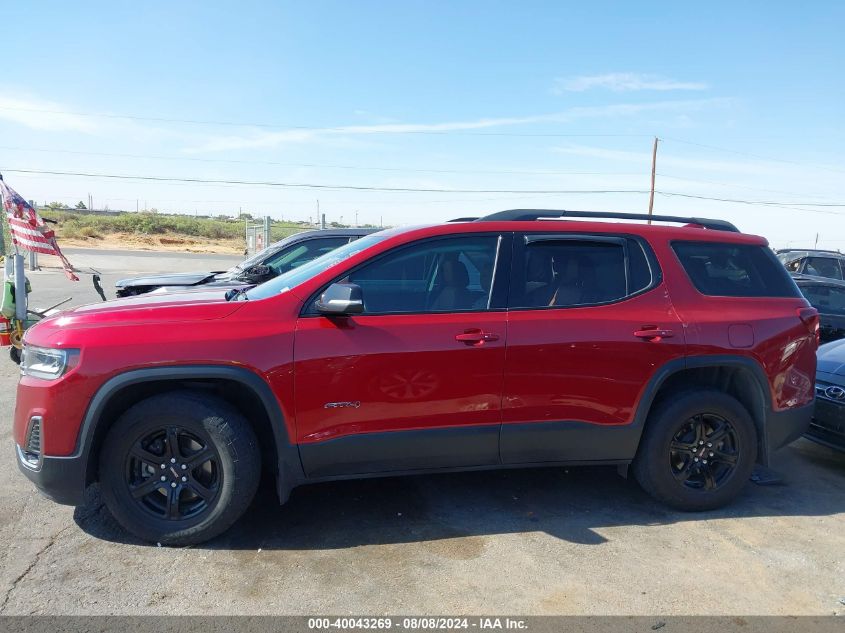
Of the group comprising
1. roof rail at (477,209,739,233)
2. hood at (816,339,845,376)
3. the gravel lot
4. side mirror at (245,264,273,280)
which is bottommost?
the gravel lot

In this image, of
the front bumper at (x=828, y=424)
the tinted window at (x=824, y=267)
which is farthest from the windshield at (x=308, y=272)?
the tinted window at (x=824, y=267)

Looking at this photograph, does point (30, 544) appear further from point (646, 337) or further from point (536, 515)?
point (646, 337)

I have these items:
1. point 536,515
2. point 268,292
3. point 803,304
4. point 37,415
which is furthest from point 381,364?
point 803,304

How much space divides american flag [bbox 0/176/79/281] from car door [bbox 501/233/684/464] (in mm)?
7492

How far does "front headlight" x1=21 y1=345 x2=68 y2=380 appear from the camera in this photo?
3486 mm

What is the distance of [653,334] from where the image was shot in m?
4.10

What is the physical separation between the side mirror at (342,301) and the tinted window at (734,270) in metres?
2.22

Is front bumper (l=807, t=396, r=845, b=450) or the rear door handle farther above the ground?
the rear door handle

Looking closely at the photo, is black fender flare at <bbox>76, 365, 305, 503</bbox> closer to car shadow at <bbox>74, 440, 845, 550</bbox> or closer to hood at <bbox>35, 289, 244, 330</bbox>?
hood at <bbox>35, 289, 244, 330</bbox>

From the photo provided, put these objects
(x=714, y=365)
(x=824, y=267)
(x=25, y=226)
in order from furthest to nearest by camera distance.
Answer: (x=824, y=267) < (x=25, y=226) < (x=714, y=365)

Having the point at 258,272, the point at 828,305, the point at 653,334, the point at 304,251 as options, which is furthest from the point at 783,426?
the point at 304,251

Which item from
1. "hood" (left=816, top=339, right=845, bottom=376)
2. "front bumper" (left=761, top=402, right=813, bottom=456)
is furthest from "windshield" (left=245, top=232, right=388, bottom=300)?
"hood" (left=816, top=339, right=845, bottom=376)

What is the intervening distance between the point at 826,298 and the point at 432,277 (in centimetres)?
727

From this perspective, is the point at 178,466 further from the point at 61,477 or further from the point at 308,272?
the point at 308,272
